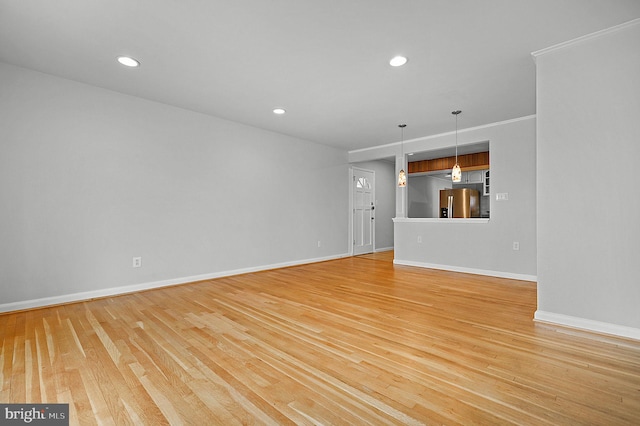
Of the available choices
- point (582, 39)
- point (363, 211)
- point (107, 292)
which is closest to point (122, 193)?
point (107, 292)

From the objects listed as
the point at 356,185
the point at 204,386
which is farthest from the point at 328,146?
the point at 204,386

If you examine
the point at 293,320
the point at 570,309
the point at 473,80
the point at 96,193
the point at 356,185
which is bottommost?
the point at 293,320

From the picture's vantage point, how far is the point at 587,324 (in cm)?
245

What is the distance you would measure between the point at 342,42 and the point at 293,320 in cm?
257

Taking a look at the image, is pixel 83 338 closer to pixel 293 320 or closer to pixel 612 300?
pixel 293 320

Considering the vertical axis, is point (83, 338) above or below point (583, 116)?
below

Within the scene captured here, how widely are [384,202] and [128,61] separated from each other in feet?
21.9

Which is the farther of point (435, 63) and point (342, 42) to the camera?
point (435, 63)

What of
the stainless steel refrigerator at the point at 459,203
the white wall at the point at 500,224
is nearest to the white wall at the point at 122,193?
the white wall at the point at 500,224

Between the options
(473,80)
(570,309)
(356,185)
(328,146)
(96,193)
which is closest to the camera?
(570,309)

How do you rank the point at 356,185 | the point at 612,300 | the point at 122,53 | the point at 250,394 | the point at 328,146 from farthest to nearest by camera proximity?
1. the point at 356,185
2. the point at 328,146
3. the point at 122,53
4. the point at 612,300
5. the point at 250,394

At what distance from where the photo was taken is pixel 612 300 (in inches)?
92.5

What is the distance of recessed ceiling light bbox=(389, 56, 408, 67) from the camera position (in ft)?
9.23

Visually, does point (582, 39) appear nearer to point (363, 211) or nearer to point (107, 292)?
point (363, 211)
